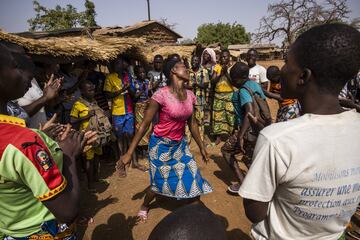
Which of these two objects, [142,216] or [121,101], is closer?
[142,216]

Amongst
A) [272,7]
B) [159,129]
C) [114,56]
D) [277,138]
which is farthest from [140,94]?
[272,7]

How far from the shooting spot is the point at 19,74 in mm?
1272

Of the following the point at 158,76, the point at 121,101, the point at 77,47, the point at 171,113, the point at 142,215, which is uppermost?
the point at 77,47

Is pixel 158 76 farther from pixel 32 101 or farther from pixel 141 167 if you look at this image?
pixel 32 101

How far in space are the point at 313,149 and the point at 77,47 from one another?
14.9 feet

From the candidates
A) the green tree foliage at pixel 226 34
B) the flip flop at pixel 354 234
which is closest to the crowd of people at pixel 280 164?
the flip flop at pixel 354 234

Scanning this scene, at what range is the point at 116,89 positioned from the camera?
4.92 meters

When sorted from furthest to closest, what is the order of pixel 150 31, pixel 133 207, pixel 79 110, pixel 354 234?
pixel 150 31
pixel 79 110
pixel 133 207
pixel 354 234

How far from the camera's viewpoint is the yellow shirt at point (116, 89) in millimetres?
4922

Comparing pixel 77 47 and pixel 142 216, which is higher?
pixel 77 47

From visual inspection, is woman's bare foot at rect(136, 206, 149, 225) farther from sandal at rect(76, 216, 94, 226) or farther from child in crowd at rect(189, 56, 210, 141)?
child in crowd at rect(189, 56, 210, 141)

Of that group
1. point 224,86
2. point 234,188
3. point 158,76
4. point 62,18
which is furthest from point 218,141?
point 62,18

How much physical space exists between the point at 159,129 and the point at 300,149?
6.87 feet

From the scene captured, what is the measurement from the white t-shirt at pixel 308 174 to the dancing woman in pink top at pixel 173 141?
72.5 inches
